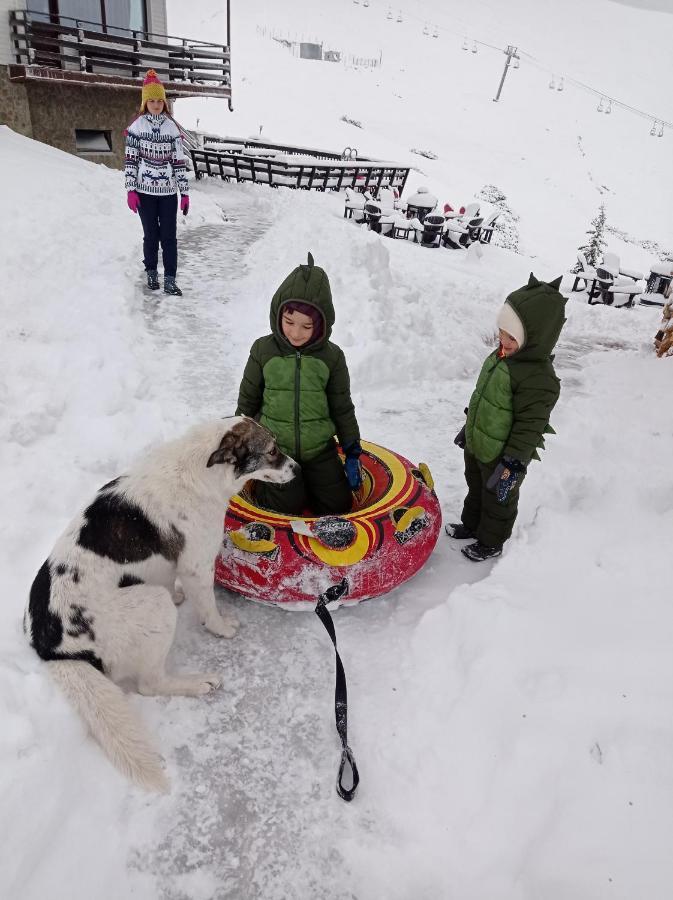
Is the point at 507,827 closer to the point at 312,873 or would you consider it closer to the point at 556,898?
the point at 556,898

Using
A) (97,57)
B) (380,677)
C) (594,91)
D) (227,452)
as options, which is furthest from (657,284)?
(594,91)

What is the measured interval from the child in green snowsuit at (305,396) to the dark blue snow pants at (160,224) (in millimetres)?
4701

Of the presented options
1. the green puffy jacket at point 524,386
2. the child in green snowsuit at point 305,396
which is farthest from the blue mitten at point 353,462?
the green puffy jacket at point 524,386

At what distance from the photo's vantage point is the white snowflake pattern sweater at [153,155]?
22.1 feet

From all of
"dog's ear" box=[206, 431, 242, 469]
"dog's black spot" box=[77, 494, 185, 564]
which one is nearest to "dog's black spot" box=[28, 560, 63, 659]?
"dog's black spot" box=[77, 494, 185, 564]

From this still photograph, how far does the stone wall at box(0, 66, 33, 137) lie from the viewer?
12453mm

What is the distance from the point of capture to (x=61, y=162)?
1191cm

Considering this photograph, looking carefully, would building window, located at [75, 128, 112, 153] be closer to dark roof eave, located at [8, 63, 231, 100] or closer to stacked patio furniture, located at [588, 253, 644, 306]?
dark roof eave, located at [8, 63, 231, 100]

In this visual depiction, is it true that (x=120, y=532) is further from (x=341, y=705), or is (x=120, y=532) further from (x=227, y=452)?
(x=341, y=705)

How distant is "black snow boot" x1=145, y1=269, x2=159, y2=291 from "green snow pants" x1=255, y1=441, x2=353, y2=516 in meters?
5.42

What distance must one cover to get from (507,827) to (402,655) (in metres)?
1.02

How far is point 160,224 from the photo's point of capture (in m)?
7.34

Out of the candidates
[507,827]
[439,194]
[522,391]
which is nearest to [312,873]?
[507,827]

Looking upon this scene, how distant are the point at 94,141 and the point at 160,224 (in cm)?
1155
